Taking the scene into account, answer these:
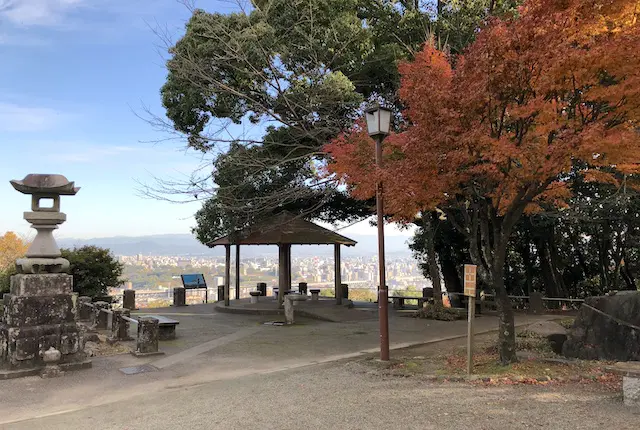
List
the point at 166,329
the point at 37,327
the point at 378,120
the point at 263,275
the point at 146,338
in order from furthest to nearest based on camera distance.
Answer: the point at 263,275, the point at 166,329, the point at 146,338, the point at 378,120, the point at 37,327

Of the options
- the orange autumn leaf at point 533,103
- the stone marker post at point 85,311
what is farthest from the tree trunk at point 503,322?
the stone marker post at point 85,311

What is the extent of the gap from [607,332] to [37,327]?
32.5ft

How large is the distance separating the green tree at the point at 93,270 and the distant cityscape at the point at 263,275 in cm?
216

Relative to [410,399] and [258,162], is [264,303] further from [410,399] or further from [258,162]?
[410,399]

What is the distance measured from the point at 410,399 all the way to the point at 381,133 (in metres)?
4.75

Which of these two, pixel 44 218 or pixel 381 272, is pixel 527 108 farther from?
pixel 44 218

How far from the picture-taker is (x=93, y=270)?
16.5m

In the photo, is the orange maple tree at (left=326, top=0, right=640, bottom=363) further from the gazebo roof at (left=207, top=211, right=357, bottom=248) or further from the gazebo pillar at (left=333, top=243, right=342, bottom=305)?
the gazebo pillar at (left=333, top=243, right=342, bottom=305)

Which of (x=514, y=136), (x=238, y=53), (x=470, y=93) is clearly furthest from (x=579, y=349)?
(x=238, y=53)

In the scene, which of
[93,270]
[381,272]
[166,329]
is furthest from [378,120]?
[93,270]

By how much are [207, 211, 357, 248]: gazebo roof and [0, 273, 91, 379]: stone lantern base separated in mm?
9329

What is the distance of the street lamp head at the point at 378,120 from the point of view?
8023mm

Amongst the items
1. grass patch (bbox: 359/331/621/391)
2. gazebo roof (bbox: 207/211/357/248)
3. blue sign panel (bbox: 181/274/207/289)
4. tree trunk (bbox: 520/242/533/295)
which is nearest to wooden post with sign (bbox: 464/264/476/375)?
grass patch (bbox: 359/331/621/391)

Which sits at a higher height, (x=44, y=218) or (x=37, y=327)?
(x=44, y=218)
